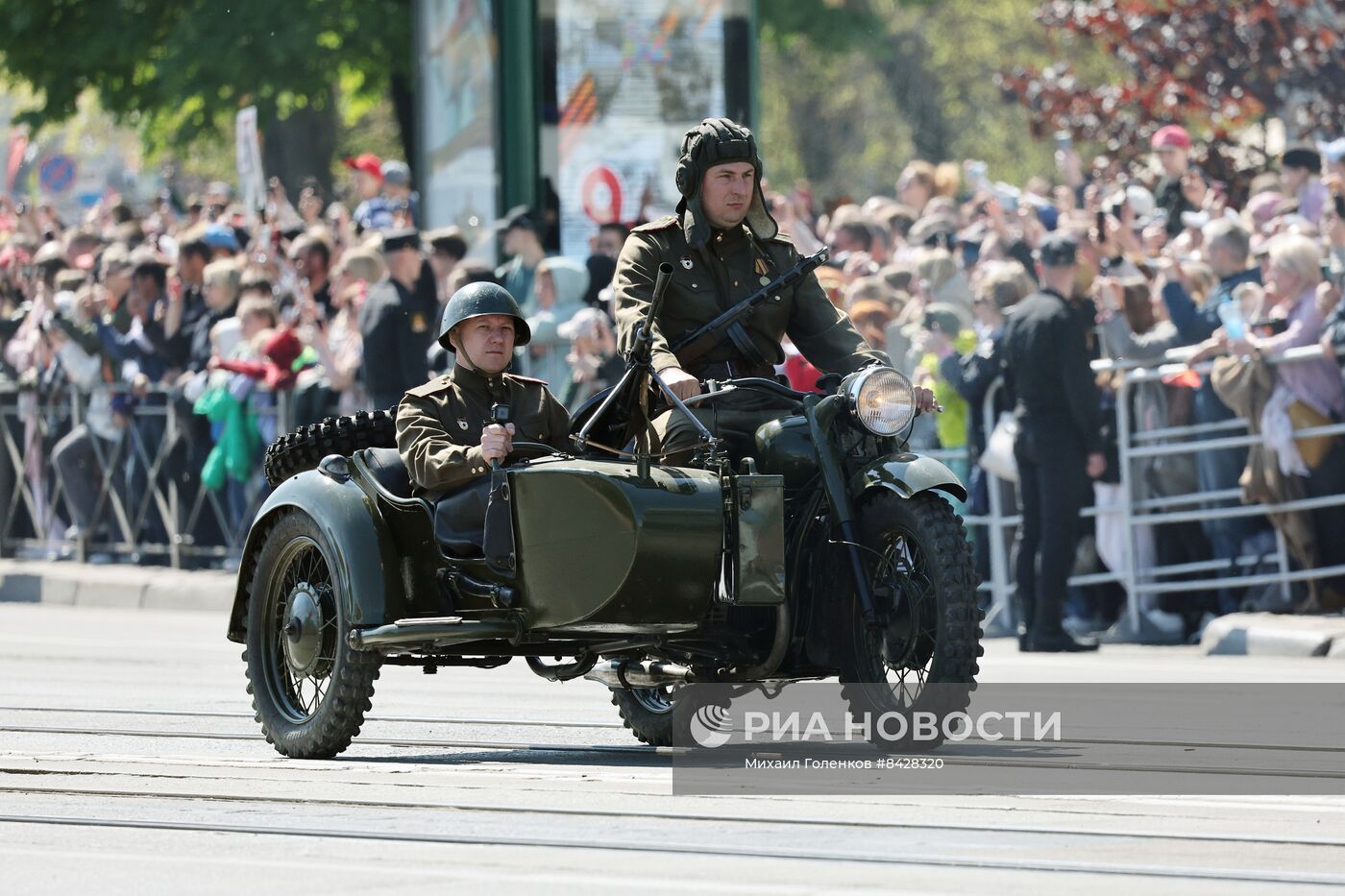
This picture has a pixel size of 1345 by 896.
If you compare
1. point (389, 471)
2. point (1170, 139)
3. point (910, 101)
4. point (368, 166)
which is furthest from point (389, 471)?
point (910, 101)

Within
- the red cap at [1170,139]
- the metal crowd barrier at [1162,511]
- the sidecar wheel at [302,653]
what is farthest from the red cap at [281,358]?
the sidecar wheel at [302,653]

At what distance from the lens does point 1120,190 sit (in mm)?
19656

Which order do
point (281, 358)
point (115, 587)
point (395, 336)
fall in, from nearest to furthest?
1. point (395, 336)
2. point (281, 358)
3. point (115, 587)

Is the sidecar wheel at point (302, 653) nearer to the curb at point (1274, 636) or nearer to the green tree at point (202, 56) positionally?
the curb at point (1274, 636)

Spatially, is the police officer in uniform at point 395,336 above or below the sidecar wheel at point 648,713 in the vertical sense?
above

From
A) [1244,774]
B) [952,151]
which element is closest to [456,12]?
[1244,774]

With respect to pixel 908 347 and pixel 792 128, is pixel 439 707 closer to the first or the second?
pixel 908 347

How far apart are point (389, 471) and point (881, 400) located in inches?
70.9

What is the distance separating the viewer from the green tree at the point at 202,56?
32.2 m

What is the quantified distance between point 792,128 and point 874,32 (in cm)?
2454

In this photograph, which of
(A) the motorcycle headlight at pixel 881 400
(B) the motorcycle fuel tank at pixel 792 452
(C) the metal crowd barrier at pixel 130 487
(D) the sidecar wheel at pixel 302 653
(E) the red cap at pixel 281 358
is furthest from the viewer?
(C) the metal crowd barrier at pixel 130 487

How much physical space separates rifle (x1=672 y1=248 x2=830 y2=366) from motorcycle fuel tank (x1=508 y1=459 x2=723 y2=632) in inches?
29.1

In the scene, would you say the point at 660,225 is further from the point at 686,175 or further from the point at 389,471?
the point at 389,471

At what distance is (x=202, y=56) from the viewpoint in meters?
32.1
